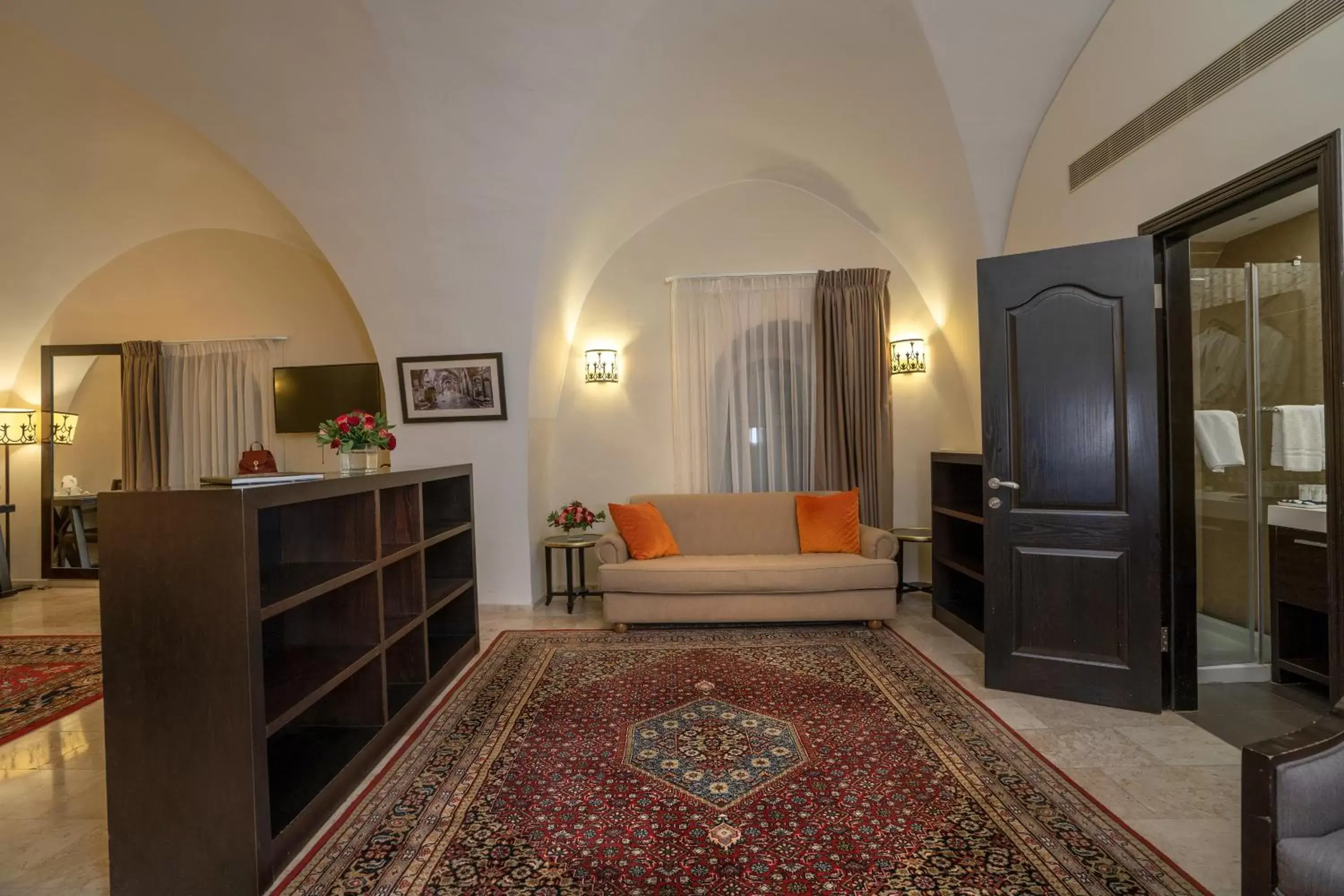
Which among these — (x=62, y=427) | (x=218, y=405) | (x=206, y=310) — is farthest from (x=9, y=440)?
(x=206, y=310)

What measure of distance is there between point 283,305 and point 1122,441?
663cm

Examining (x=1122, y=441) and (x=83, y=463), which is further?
(x=83, y=463)

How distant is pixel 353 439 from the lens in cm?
284

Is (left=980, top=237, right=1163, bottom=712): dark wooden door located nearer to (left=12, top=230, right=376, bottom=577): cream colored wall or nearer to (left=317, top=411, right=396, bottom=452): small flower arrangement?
(left=317, top=411, right=396, bottom=452): small flower arrangement

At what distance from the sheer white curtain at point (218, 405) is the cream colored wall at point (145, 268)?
180 millimetres

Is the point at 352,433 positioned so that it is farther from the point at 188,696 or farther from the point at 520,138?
the point at 520,138

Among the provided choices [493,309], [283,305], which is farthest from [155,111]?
[493,309]

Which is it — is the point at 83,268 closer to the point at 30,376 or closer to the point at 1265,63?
the point at 30,376

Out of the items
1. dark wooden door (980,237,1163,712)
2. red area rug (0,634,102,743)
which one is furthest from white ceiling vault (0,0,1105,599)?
red area rug (0,634,102,743)

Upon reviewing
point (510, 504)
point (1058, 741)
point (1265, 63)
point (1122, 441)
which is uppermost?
point (1265, 63)

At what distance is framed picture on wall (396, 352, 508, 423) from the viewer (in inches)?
185

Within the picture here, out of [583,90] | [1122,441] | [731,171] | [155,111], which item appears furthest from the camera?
[731,171]

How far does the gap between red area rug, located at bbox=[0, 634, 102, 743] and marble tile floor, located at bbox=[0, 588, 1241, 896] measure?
141 mm

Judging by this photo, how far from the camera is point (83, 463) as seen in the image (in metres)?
6.32
